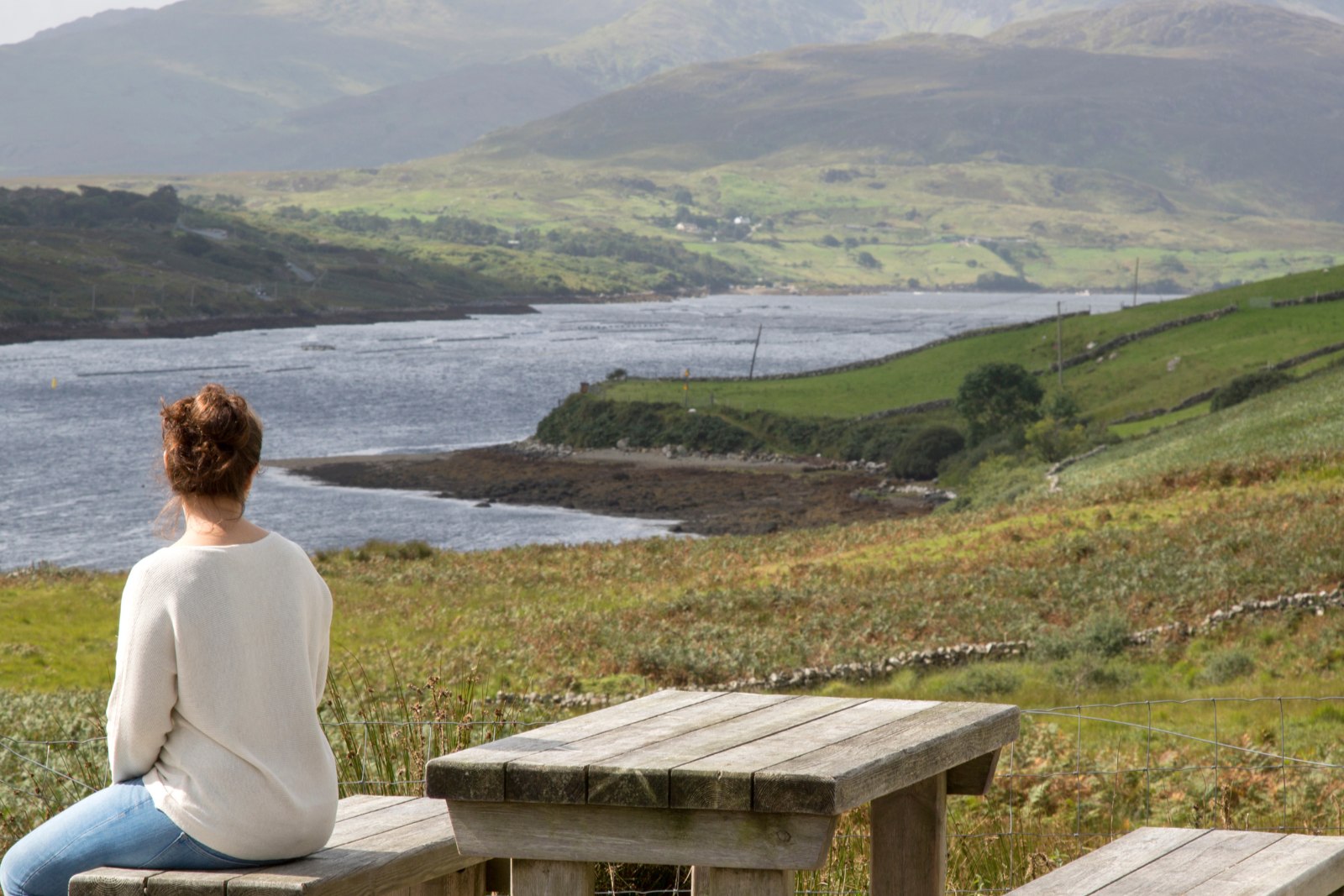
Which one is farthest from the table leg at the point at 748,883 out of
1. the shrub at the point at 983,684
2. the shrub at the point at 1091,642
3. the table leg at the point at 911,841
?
the shrub at the point at 1091,642

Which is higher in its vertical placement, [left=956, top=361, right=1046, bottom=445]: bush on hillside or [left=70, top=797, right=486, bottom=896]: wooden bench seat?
[left=70, top=797, right=486, bottom=896]: wooden bench seat

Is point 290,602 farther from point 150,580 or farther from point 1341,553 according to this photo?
point 1341,553

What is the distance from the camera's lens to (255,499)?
74562 mm

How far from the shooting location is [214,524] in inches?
179

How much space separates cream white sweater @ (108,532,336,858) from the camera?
14.4ft

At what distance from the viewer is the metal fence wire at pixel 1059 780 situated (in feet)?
25.8

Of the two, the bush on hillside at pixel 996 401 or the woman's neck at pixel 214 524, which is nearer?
the woman's neck at pixel 214 524

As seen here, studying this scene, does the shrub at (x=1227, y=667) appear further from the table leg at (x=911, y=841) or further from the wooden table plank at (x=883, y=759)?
the table leg at (x=911, y=841)

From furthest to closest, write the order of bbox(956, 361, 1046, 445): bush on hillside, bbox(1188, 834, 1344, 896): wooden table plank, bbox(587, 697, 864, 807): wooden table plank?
bbox(956, 361, 1046, 445): bush on hillside
bbox(1188, 834, 1344, 896): wooden table plank
bbox(587, 697, 864, 807): wooden table plank

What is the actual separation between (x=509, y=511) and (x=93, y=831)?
65.9 meters

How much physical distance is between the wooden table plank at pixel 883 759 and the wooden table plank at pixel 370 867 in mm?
1428

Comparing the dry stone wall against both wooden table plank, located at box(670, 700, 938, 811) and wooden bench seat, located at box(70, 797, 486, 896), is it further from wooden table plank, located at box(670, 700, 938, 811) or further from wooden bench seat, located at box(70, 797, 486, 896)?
wooden table plank, located at box(670, 700, 938, 811)

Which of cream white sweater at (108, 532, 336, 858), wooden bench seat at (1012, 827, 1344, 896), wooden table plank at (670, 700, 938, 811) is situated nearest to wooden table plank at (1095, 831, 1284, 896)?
wooden bench seat at (1012, 827, 1344, 896)

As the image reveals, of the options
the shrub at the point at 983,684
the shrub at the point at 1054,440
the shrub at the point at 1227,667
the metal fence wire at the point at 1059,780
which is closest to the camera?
the metal fence wire at the point at 1059,780
